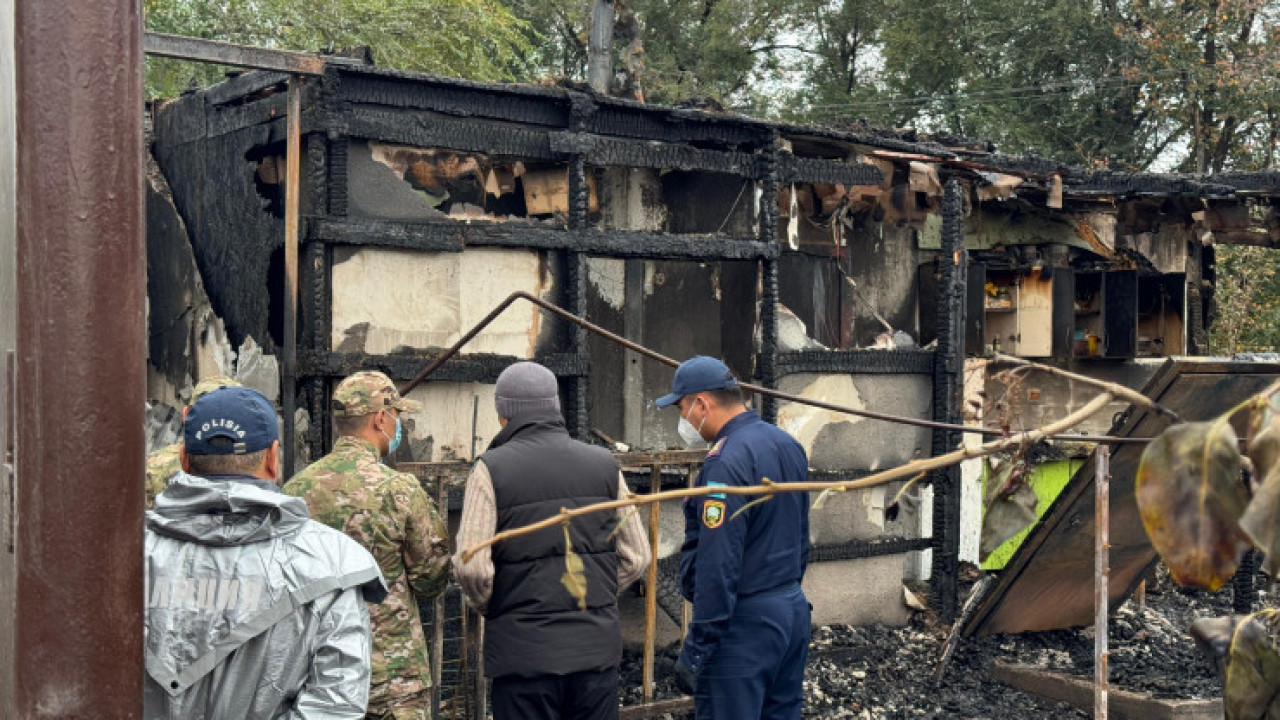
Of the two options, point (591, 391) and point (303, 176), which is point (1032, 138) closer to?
point (591, 391)

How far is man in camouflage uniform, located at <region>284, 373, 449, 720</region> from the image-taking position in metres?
4.92

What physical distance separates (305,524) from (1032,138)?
2442 centimetres

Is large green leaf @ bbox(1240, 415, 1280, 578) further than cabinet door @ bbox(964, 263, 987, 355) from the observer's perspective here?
No

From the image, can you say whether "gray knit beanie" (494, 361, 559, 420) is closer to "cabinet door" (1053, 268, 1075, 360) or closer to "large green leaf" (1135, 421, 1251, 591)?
"large green leaf" (1135, 421, 1251, 591)

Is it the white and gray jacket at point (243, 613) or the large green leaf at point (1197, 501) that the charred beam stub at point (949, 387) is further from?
the large green leaf at point (1197, 501)

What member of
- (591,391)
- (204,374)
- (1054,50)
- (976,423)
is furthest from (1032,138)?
(204,374)

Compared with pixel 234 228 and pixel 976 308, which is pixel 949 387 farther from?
pixel 234 228

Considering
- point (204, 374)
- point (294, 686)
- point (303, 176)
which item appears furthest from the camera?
point (204, 374)

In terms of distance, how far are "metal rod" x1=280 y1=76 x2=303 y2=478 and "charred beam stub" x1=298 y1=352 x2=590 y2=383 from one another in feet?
0.45

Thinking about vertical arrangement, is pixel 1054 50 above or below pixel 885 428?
above

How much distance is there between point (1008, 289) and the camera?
41.0 feet

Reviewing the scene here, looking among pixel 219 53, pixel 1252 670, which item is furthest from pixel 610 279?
pixel 1252 670

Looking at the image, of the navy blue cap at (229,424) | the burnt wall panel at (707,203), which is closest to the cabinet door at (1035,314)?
the burnt wall panel at (707,203)

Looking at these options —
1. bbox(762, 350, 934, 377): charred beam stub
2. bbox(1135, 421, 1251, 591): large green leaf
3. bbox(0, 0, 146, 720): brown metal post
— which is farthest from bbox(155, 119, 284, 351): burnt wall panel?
bbox(1135, 421, 1251, 591): large green leaf
